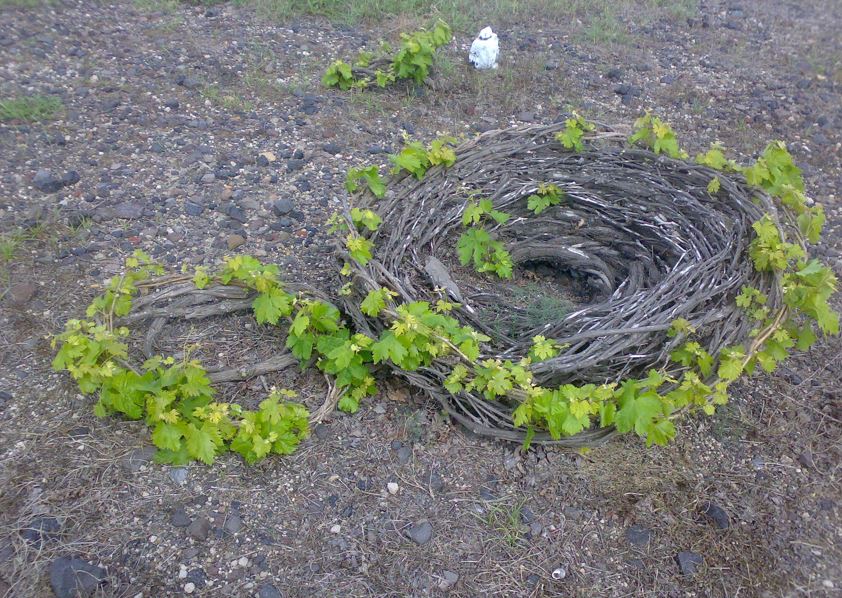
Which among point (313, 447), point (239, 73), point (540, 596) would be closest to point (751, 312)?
point (540, 596)

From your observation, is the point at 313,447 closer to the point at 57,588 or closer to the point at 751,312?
the point at 57,588

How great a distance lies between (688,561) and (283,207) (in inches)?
98.1

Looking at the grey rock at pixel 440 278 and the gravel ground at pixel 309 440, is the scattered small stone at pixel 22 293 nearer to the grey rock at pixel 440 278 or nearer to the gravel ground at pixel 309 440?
the gravel ground at pixel 309 440

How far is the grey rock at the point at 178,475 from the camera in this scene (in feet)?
8.29

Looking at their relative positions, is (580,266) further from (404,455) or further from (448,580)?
(448,580)

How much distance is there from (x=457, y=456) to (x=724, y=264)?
132cm

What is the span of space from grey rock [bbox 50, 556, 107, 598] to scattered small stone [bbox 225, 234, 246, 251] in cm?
165

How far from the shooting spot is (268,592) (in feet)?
7.43

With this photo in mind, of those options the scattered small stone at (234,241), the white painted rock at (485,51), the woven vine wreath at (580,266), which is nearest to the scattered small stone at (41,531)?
the woven vine wreath at (580,266)

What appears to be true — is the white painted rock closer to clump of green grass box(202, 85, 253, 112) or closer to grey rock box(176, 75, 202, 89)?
clump of green grass box(202, 85, 253, 112)

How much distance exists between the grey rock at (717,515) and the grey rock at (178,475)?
6.03 feet

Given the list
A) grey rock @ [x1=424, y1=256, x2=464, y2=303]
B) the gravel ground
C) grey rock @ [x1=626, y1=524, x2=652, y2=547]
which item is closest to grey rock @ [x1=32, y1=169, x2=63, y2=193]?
the gravel ground

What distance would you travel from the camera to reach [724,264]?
2922mm

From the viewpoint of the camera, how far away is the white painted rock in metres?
4.98
